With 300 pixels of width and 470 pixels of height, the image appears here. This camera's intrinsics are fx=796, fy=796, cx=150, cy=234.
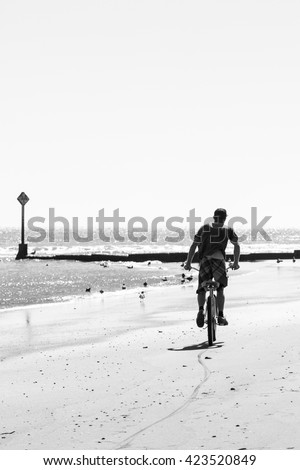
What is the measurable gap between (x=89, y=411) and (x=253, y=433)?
5.41ft

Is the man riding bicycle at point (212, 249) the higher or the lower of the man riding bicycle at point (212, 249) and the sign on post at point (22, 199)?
the lower

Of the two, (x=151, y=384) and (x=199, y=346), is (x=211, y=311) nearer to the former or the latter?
A: (x=199, y=346)

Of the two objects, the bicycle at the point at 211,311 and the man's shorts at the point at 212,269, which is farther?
the man's shorts at the point at 212,269

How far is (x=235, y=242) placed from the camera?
11.0m

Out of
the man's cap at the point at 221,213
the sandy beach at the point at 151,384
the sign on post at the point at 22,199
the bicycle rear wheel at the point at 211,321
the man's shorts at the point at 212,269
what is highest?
the sign on post at the point at 22,199

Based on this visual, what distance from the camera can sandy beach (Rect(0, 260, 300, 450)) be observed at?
604 cm

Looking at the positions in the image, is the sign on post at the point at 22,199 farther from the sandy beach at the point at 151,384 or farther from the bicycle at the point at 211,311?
the bicycle at the point at 211,311

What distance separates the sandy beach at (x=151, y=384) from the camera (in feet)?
19.8

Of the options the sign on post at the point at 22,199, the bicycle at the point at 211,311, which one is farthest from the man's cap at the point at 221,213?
the sign on post at the point at 22,199

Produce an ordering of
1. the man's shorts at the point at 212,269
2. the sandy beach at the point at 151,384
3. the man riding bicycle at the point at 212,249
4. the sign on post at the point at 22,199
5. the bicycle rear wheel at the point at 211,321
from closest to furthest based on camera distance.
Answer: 1. the sandy beach at the point at 151,384
2. the bicycle rear wheel at the point at 211,321
3. the man riding bicycle at the point at 212,249
4. the man's shorts at the point at 212,269
5. the sign on post at the point at 22,199

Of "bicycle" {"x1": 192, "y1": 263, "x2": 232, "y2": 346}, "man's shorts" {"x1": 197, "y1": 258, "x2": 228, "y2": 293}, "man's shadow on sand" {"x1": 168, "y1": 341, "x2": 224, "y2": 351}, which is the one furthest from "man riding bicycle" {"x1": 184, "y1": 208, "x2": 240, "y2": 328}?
"man's shadow on sand" {"x1": 168, "y1": 341, "x2": 224, "y2": 351}

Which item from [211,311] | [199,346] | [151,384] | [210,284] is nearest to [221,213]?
[210,284]

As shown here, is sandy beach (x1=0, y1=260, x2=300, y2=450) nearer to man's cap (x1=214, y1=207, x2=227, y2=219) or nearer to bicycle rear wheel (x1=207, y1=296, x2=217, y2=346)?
bicycle rear wheel (x1=207, y1=296, x2=217, y2=346)

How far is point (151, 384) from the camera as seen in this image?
26.2 feet
